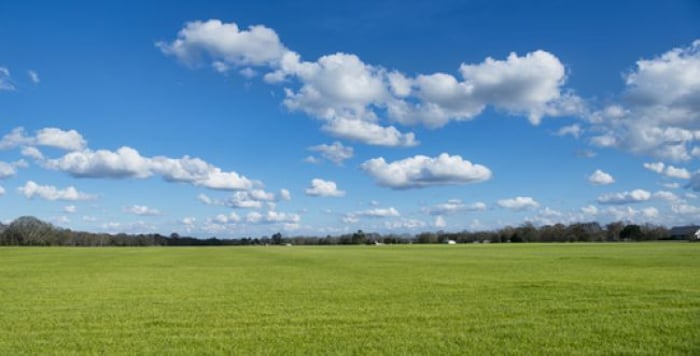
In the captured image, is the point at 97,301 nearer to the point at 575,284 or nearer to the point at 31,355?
the point at 31,355

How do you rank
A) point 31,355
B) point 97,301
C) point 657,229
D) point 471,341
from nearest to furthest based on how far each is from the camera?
point 31,355 < point 471,341 < point 97,301 < point 657,229

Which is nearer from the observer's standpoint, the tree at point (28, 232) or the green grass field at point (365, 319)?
the green grass field at point (365, 319)

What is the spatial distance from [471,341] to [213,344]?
5.85 meters

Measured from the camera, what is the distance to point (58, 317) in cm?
1692

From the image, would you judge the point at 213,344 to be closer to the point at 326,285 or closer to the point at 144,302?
the point at 144,302

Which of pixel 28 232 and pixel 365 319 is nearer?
pixel 365 319

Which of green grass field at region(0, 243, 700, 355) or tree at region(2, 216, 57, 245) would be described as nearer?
green grass field at region(0, 243, 700, 355)

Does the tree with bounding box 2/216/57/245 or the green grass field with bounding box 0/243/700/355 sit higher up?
the tree with bounding box 2/216/57/245

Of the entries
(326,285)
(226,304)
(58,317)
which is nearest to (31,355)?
(58,317)

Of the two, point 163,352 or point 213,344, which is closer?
point 163,352

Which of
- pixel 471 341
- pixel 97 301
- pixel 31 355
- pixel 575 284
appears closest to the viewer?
pixel 31 355

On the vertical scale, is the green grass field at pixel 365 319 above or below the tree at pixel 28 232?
below

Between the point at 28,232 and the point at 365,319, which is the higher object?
the point at 28,232

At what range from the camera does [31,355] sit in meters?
11.7
